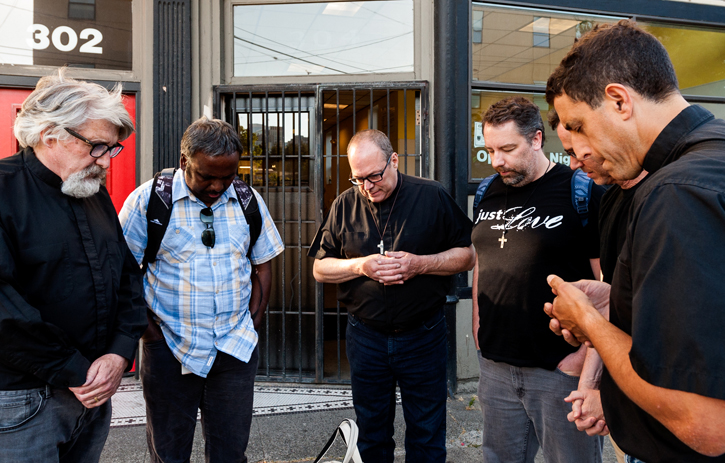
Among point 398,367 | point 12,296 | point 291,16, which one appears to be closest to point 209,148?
point 12,296

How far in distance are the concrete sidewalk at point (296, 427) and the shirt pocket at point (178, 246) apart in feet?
5.36

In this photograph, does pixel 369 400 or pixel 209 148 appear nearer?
pixel 209 148

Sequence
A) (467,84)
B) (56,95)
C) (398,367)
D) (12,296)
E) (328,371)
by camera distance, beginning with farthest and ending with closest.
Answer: (328,371) < (467,84) < (398,367) < (56,95) < (12,296)

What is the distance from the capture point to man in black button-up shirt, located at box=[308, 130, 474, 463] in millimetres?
2652

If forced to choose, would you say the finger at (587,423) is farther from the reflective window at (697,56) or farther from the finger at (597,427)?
the reflective window at (697,56)

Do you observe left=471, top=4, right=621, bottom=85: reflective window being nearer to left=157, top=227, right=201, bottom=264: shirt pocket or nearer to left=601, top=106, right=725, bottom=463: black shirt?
left=157, top=227, right=201, bottom=264: shirt pocket

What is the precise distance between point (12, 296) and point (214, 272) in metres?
0.87

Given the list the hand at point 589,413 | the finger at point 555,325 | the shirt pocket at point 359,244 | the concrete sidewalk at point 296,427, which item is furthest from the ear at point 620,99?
the concrete sidewalk at point 296,427

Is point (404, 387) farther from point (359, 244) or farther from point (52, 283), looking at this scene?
point (52, 283)

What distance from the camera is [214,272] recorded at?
7.82ft

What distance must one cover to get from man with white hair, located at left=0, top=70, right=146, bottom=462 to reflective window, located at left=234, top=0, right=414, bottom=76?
9.12ft

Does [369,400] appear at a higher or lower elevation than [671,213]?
lower

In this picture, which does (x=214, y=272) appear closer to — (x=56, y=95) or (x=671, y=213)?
(x=56, y=95)

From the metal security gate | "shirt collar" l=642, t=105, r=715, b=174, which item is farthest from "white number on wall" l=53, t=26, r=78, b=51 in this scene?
"shirt collar" l=642, t=105, r=715, b=174
